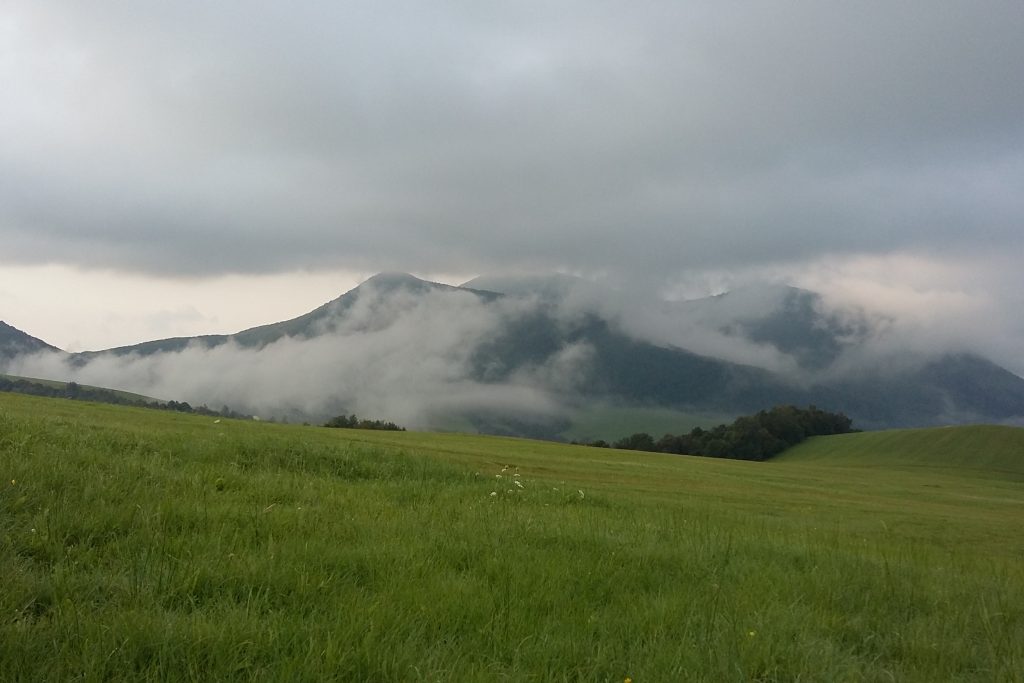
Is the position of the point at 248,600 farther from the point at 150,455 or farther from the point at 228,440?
the point at 228,440

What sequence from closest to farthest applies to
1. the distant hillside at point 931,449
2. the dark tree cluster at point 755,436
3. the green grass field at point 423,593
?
the green grass field at point 423,593 < the distant hillside at point 931,449 < the dark tree cluster at point 755,436

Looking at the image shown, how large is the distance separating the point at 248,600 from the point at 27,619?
4.56 feet

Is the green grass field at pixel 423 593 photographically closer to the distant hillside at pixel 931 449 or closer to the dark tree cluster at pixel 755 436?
the distant hillside at pixel 931 449

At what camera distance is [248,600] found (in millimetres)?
5359

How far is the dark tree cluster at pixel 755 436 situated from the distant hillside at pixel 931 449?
4.74 m

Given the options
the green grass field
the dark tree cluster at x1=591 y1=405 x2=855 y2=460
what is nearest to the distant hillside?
the dark tree cluster at x1=591 y1=405 x2=855 y2=460

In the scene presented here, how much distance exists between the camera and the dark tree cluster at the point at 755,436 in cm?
13175

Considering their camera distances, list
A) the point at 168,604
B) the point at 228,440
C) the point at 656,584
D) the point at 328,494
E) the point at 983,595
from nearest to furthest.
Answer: the point at 168,604 < the point at 656,584 < the point at 983,595 < the point at 328,494 < the point at 228,440

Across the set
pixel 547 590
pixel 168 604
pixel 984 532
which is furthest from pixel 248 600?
pixel 984 532

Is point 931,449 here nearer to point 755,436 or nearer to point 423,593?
point 755,436

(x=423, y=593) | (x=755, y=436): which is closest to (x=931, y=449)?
(x=755, y=436)

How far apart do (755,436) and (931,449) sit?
30.1 meters

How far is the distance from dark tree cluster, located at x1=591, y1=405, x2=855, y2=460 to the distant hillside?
474 cm

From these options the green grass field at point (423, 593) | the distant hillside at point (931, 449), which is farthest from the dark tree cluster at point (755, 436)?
the green grass field at point (423, 593)
